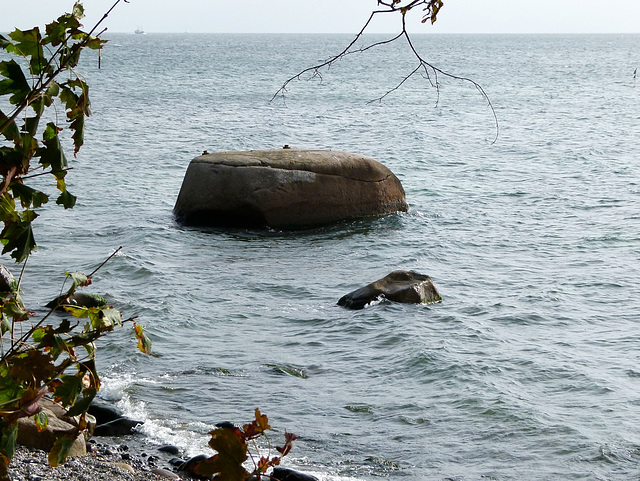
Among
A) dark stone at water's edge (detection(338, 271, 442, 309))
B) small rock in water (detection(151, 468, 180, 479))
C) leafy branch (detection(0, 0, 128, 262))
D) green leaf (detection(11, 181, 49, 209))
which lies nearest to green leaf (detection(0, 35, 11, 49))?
leafy branch (detection(0, 0, 128, 262))

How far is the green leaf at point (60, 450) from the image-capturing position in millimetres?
2420

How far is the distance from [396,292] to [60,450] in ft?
25.5

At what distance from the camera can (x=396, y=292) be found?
1003 cm

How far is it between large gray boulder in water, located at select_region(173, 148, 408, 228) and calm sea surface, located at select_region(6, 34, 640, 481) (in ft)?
1.15

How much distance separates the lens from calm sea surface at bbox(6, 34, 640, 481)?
21.9 feet

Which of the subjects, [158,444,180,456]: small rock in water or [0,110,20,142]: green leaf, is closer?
[0,110,20,142]: green leaf

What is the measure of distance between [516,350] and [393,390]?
181 centimetres

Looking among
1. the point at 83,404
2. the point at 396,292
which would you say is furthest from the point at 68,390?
the point at 396,292

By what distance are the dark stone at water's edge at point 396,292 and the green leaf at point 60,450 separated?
7.47 m

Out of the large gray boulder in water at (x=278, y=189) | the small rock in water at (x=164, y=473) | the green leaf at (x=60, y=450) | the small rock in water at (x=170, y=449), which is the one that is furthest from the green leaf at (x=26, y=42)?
the large gray boulder in water at (x=278, y=189)

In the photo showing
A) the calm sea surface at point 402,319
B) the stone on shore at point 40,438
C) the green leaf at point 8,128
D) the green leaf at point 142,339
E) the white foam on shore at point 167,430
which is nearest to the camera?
the green leaf at point 8,128

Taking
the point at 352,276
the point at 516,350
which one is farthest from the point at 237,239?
the point at 516,350

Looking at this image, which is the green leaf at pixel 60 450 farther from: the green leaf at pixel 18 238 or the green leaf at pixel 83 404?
the green leaf at pixel 18 238

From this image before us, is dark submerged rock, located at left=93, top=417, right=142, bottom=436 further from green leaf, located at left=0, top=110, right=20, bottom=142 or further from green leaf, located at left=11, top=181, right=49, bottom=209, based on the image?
green leaf, located at left=0, top=110, right=20, bottom=142
